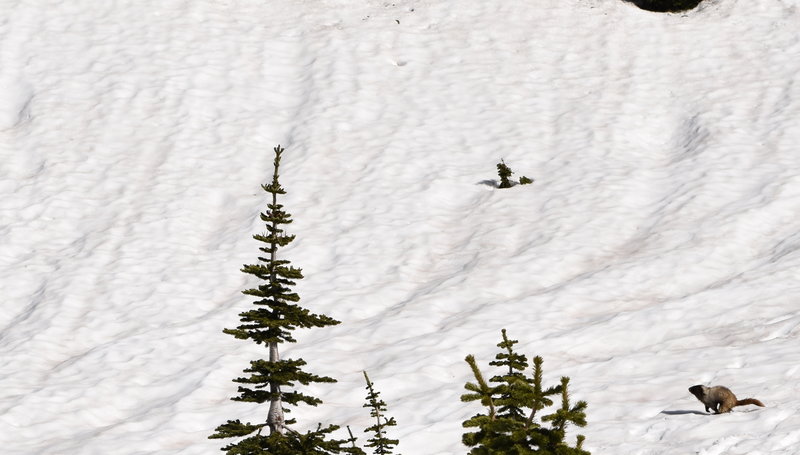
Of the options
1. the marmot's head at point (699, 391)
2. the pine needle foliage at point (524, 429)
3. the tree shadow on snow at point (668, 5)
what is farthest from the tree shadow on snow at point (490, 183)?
the pine needle foliage at point (524, 429)

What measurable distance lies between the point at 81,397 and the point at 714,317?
32.8 ft

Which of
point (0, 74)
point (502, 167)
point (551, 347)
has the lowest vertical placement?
point (551, 347)

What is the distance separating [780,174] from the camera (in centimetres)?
1984

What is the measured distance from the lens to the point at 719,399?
11.1 meters

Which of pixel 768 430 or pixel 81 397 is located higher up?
pixel 81 397

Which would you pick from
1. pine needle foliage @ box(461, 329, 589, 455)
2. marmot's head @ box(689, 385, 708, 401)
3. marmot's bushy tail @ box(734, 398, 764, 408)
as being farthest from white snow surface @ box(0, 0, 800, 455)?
pine needle foliage @ box(461, 329, 589, 455)

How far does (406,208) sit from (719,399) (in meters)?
10.8

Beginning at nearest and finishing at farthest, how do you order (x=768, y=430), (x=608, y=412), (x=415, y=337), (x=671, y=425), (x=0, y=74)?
(x=768, y=430) → (x=671, y=425) → (x=608, y=412) → (x=415, y=337) → (x=0, y=74)

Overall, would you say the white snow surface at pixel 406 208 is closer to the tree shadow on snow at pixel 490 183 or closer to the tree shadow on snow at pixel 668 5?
the tree shadow on snow at pixel 490 183

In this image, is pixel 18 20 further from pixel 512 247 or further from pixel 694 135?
pixel 694 135

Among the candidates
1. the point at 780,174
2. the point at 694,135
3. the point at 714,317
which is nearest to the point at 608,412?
the point at 714,317

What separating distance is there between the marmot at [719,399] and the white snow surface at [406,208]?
15 cm

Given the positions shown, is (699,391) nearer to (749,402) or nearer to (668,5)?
(749,402)

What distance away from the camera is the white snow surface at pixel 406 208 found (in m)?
14.0
